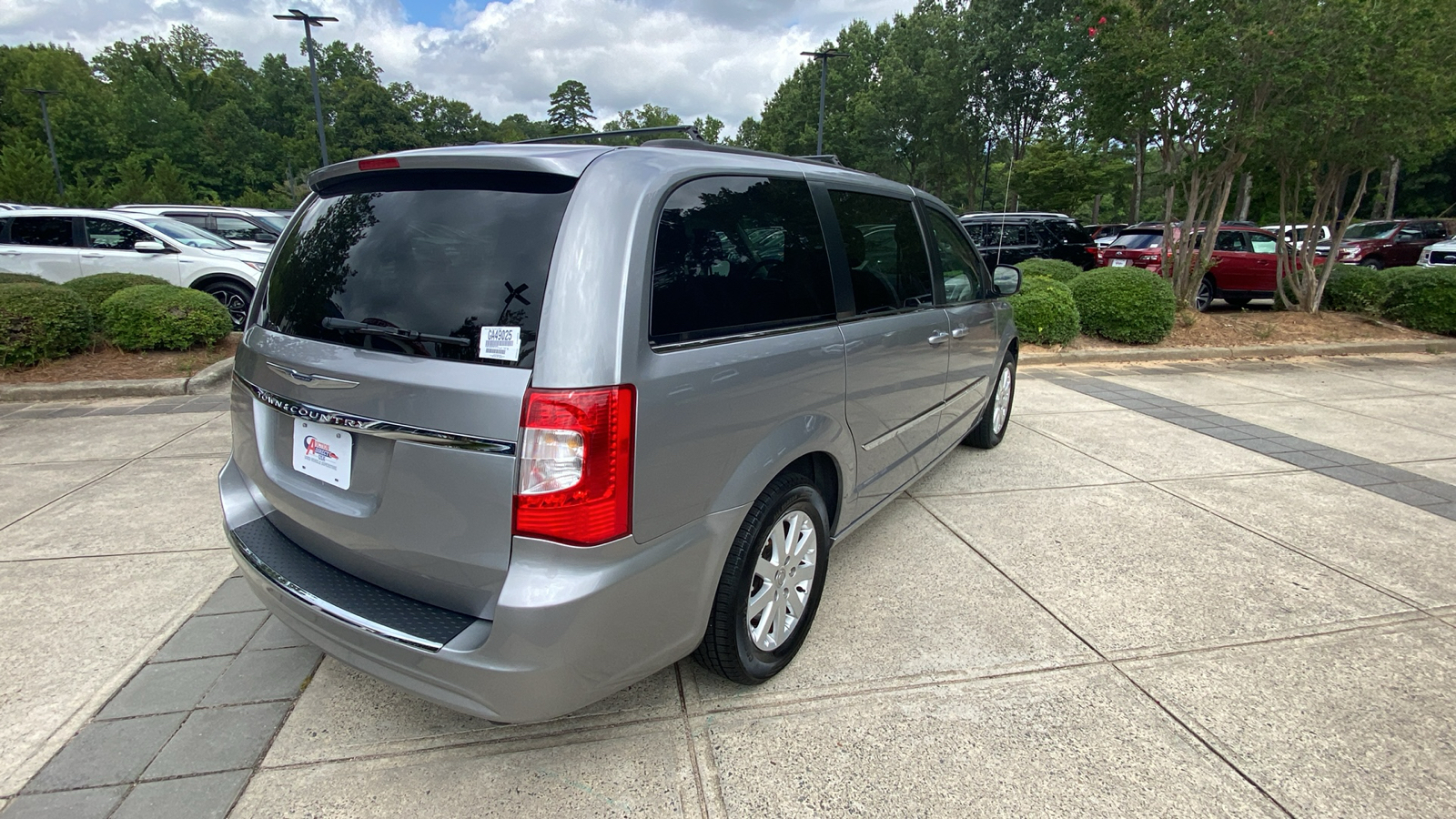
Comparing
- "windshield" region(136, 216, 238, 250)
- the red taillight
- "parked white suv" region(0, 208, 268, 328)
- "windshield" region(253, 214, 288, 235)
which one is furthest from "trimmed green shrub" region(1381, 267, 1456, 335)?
"windshield" region(253, 214, 288, 235)

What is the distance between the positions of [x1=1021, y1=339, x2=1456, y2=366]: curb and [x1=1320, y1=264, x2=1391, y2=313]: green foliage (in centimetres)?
106

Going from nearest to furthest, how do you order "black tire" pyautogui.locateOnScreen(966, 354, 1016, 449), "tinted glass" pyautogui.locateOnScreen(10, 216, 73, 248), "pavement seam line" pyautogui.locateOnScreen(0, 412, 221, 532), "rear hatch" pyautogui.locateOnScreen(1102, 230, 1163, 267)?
1. "pavement seam line" pyautogui.locateOnScreen(0, 412, 221, 532)
2. "black tire" pyautogui.locateOnScreen(966, 354, 1016, 449)
3. "tinted glass" pyautogui.locateOnScreen(10, 216, 73, 248)
4. "rear hatch" pyautogui.locateOnScreen(1102, 230, 1163, 267)

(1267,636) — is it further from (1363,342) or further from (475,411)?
(1363,342)

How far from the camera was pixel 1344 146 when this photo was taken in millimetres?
9047

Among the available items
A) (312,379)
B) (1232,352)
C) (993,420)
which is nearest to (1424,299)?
(1232,352)

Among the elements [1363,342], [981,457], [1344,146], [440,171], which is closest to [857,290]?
[440,171]

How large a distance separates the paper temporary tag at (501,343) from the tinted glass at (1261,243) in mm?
14818

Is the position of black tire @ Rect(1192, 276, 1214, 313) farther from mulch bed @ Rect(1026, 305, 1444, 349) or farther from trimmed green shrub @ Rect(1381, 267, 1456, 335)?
trimmed green shrub @ Rect(1381, 267, 1456, 335)

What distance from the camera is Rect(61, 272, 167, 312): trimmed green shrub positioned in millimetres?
6927

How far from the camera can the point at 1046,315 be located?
8602 mm

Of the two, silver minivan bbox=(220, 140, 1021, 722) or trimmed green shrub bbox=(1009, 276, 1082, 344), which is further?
trimmed green shrub bbox=(1009, 276, 1082, 344)

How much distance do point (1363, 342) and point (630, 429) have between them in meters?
11.9

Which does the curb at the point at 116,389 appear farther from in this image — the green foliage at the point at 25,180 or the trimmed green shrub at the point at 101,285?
the green foliage at the point at 25,180

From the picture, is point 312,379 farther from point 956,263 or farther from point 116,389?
point 116,389
